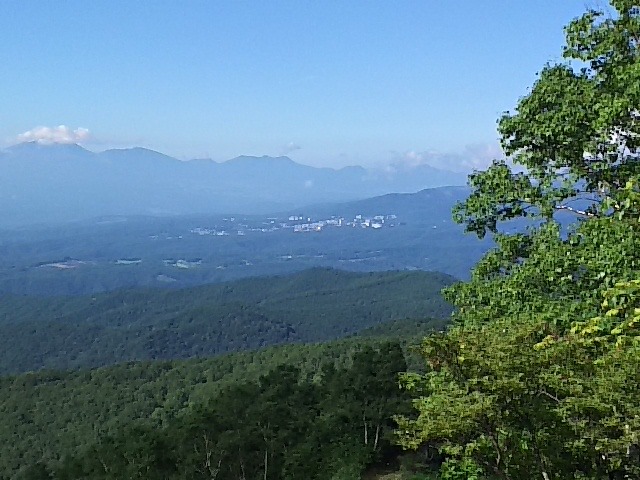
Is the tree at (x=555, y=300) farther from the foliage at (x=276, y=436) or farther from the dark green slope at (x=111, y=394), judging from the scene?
the dark green slope at (x=111, y=394)

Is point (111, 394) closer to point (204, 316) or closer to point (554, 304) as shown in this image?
point (554, 304)

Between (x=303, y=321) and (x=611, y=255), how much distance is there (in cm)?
14209

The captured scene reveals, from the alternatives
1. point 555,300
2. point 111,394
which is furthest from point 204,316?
point 555,300

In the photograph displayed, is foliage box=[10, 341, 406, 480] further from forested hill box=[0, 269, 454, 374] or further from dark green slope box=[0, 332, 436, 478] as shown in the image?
forested hill box=[0, 269, 454, 374]

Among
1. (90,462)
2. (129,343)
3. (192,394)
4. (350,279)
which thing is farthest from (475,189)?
(350,279)

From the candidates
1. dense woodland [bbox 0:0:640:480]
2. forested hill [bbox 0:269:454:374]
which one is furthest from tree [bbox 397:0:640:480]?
forested hill [bbox 0:269:454:374]

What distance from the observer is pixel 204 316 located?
144625 mm

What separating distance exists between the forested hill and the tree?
12262cm

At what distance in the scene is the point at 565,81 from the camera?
7926 millimetres

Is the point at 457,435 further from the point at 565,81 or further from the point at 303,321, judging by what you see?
the point at 303,321

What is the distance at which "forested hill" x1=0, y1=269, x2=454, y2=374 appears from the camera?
12925cm

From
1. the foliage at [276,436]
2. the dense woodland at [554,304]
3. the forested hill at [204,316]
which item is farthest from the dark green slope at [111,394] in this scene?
the forested hill at [204,316]

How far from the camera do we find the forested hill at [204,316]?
129 metres

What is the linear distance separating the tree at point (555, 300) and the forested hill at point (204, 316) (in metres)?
123
